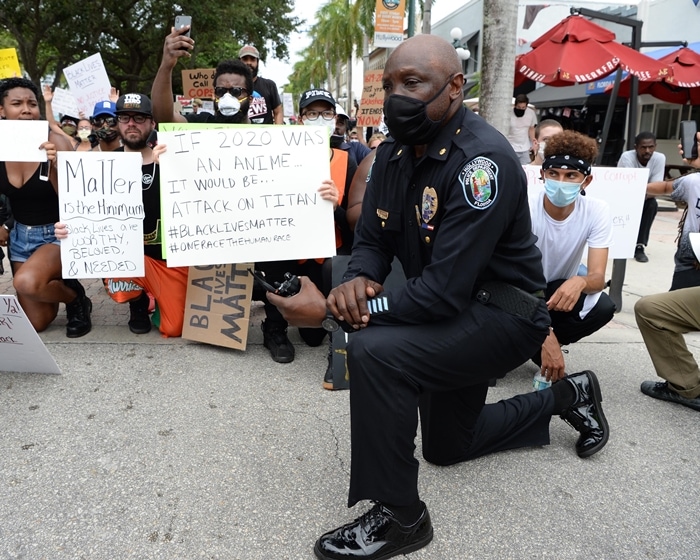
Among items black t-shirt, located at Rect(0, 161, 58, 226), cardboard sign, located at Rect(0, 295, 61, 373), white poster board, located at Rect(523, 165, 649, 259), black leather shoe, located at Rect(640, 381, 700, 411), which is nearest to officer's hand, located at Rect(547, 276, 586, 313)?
black leather shoe, located at Rect(640, 381, 700, 411)

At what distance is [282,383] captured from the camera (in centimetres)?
358

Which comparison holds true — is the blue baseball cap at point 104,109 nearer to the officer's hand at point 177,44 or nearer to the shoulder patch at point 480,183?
the officer's hand at point 177,44

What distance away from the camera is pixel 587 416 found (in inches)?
112

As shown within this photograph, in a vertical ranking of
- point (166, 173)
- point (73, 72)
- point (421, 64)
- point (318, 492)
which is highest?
point (73, 72)

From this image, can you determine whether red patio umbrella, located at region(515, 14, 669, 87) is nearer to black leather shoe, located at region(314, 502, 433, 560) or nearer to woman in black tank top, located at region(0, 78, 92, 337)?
woman in black tank top, located at region(0, 78, 92, 337)

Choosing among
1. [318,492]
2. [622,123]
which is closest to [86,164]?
[318,492]

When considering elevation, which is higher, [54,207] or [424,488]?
[54,207]

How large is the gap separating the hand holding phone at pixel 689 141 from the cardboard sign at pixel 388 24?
28.1ft

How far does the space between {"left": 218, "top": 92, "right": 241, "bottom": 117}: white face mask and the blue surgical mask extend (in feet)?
6.92

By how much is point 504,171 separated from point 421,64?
458 millimetres

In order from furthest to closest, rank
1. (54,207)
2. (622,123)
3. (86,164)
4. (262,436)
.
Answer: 1. (622,123)
2. (54,207)
3. (86,164)
4. (262,436)

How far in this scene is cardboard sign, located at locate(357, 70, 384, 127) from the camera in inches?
341

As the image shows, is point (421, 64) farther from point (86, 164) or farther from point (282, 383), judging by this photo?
point (86, 164)

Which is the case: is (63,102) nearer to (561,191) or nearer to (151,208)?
(151,208)
